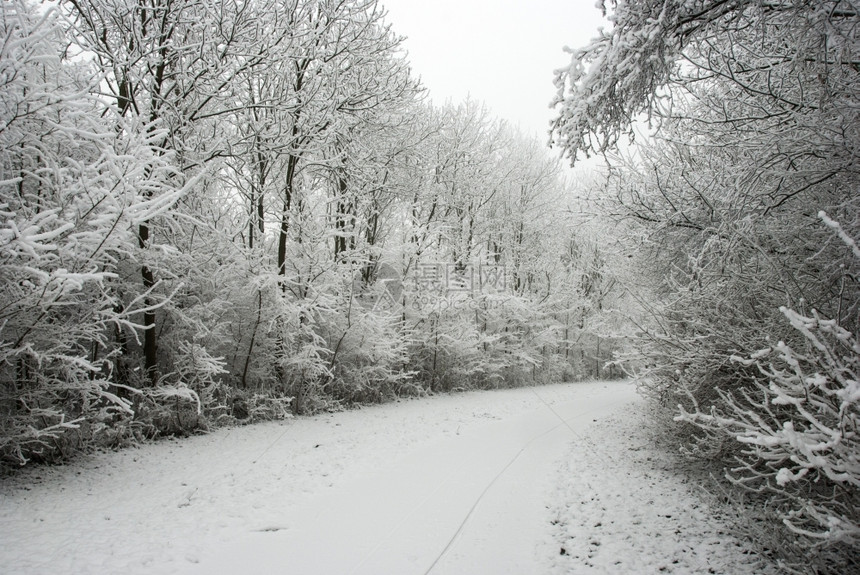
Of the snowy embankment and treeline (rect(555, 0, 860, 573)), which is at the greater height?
treeline (rect(555, 0, 860, 573))

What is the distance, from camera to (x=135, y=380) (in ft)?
26.9

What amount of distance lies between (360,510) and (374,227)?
451 inches

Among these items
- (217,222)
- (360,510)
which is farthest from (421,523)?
(217,222)

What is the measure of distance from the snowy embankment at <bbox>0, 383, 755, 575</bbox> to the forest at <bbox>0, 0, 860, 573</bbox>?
76cm

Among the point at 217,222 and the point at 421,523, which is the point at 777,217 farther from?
the point at 217,222

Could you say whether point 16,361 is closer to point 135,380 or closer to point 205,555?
point 135,380

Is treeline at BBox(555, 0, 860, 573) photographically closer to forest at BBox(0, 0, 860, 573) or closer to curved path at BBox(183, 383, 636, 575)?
forest at BBox(0, 0, 860, 573)

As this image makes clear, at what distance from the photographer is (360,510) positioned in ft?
17.8

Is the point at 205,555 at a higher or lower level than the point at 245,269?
lower

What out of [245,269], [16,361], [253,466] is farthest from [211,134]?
[253,466]

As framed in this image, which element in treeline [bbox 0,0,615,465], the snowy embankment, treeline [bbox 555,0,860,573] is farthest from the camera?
treeline [bbox 0,0,615,465]

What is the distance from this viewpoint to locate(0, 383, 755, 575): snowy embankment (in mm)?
4156

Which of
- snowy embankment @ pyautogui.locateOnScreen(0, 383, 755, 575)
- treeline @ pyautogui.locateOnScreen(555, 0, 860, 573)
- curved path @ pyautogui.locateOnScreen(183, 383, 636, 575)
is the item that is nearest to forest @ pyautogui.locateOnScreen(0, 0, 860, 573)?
treeline @ pyautogui.locateOnScreen(555, 0, 860, 573)

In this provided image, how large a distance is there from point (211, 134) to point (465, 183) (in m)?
11.3
